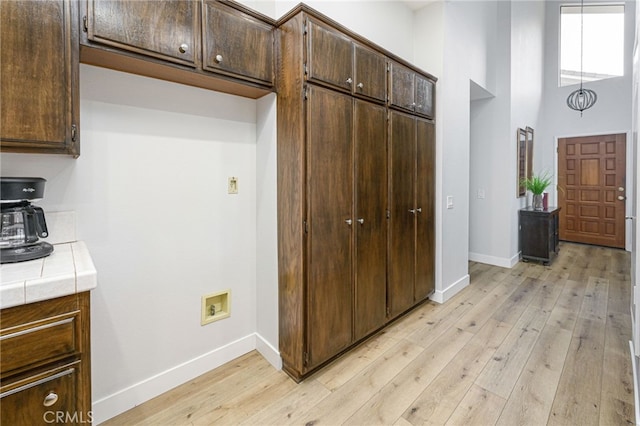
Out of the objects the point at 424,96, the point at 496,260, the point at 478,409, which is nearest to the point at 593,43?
the point at 496,260

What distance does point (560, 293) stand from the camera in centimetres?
343

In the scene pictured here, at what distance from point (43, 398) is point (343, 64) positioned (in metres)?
2.19

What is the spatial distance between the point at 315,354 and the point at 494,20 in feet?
16.1

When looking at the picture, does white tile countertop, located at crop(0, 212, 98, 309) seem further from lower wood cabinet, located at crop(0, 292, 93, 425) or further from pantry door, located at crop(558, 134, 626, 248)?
pantry door, located at crop(558, 134, 626, 248)

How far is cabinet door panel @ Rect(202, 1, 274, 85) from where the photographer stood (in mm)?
1657

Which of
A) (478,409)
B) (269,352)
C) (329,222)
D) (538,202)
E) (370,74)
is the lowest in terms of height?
(478,409)

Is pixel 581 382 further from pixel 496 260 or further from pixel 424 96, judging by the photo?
pixel 496 260

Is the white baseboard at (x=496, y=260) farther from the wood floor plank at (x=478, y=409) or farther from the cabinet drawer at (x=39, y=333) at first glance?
the cabinet drawer at (x=39, y=333)

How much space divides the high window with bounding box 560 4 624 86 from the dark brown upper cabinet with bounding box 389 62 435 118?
5.21 m

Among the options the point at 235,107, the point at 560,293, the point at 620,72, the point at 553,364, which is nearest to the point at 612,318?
the point at 560,293

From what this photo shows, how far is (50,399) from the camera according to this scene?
1011 mm

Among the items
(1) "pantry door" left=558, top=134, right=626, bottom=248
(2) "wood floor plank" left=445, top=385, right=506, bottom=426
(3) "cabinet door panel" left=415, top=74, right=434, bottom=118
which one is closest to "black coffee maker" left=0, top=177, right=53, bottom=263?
(2) "wood floor plank" left=445, top=385, right=506, bottom=426

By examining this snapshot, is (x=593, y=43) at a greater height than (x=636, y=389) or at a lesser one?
greater
